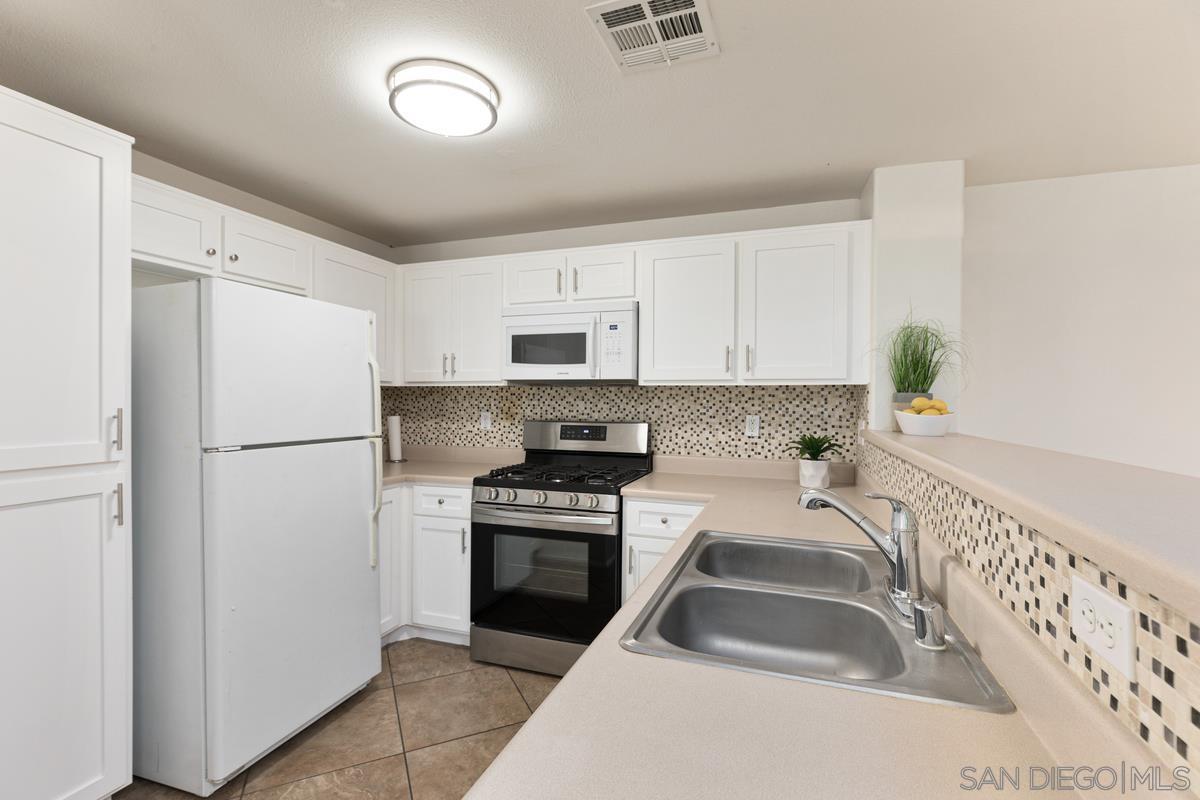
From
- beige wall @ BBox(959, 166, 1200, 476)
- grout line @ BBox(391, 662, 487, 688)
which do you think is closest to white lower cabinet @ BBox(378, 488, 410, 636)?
grout line @ BBox(391, 662, 487, 688)

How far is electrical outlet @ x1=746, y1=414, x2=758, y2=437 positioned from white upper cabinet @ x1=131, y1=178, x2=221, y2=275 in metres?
2.56

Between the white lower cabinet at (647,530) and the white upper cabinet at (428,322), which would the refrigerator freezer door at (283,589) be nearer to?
the white upper cabinet at (428,322)

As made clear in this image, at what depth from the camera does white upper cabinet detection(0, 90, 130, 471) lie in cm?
141

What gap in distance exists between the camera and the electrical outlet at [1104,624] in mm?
548

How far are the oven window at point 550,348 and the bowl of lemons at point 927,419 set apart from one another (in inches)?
58.3

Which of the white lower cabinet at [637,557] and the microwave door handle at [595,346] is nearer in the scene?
the white lower cabinet at [637,557]

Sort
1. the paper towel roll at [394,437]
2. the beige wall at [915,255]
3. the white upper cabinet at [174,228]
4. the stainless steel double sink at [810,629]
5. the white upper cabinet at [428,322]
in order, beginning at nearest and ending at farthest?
the stainless steel double sink at [810,629] → the white upper cabinet at [174,228] → the beige wall at [915,255] → the white upper cabinet at [428,322] → the paper towel roll at [394,437]

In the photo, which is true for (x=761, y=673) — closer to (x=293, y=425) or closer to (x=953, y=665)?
(x=953, y=665)

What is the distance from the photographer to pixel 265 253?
2.48 metres

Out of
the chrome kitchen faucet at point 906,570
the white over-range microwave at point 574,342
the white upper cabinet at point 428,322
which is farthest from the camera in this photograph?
the white upper cabinet at point 428,322

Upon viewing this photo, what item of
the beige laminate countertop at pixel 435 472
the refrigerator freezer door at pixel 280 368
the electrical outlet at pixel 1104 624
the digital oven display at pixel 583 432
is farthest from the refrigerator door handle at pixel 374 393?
the electrical outlet at pixel 1104 624

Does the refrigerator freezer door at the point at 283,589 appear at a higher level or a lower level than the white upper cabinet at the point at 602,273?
lower

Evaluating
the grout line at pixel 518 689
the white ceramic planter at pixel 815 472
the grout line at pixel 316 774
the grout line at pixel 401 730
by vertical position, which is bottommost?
A: the grout line at pixel 518 689

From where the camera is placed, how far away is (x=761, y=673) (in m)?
0.86
